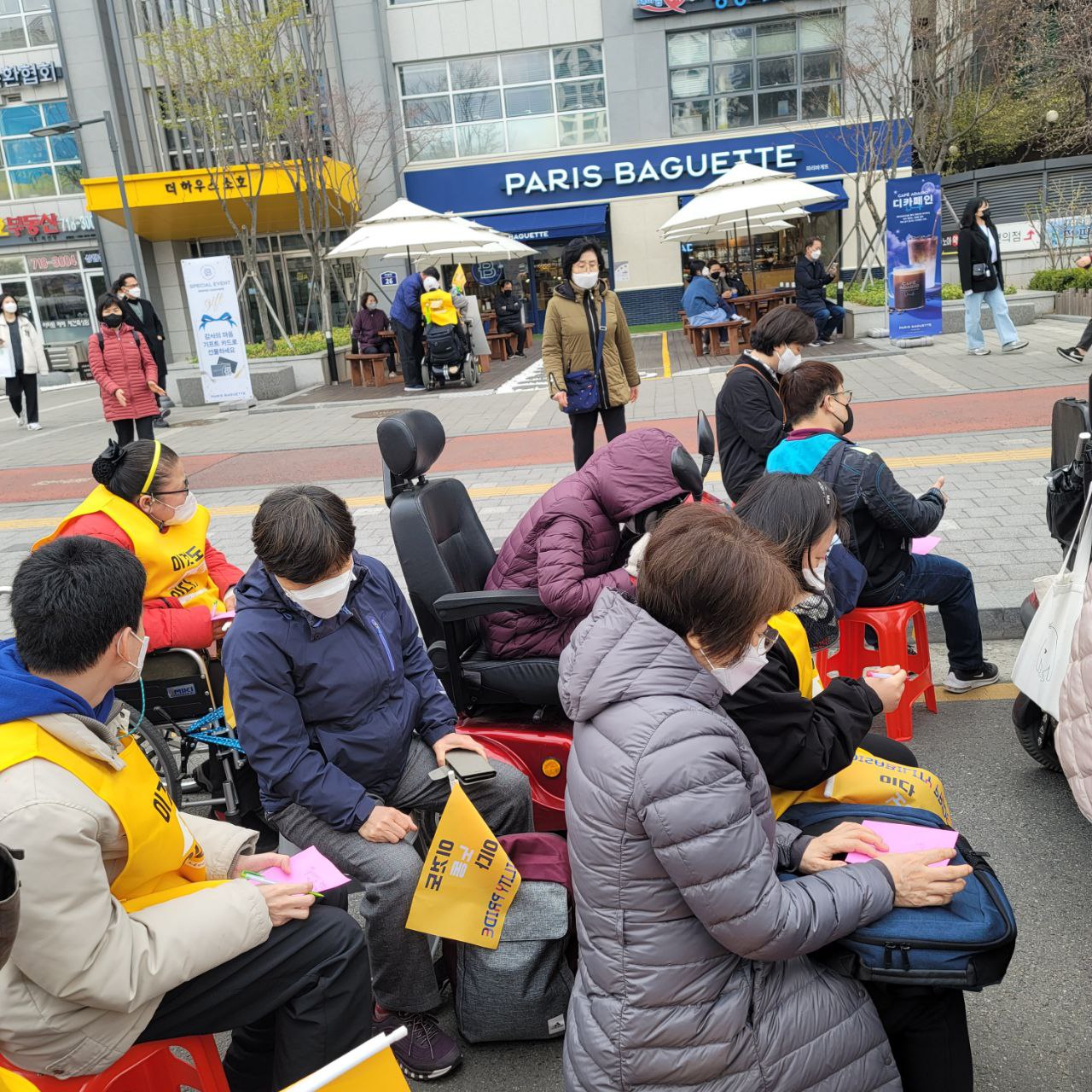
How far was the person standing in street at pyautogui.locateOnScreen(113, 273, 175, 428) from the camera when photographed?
38.3 ft

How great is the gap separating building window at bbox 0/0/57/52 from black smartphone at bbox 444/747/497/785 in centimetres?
3107

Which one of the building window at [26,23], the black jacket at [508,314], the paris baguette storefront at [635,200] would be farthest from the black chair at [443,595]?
the building window at [26,23]

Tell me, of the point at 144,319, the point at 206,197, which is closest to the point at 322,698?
the point at 144,319

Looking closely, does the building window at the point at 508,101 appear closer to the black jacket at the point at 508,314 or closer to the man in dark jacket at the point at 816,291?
the black jacket at the point at 508,314

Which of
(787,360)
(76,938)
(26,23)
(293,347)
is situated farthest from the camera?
(26,23)

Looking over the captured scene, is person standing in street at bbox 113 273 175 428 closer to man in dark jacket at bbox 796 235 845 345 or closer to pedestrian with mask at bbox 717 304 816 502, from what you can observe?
pedestrian with mask at bbox 717 304 816 502

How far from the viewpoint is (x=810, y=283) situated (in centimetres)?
1589

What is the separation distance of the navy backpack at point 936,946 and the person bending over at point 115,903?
106cm

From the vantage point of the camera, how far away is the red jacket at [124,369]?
36.7 feet

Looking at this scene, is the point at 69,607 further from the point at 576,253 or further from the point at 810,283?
the point at 810,283

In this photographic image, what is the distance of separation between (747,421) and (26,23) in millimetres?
30114

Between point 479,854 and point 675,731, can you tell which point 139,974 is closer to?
point 479,854

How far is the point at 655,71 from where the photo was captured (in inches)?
1006

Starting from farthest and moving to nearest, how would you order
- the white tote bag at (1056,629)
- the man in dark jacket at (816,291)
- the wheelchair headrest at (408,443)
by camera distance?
the man in dark jacket at (816,291) → the wheelchair headrest at (408,443) → the white tote bag at (1056,629)
